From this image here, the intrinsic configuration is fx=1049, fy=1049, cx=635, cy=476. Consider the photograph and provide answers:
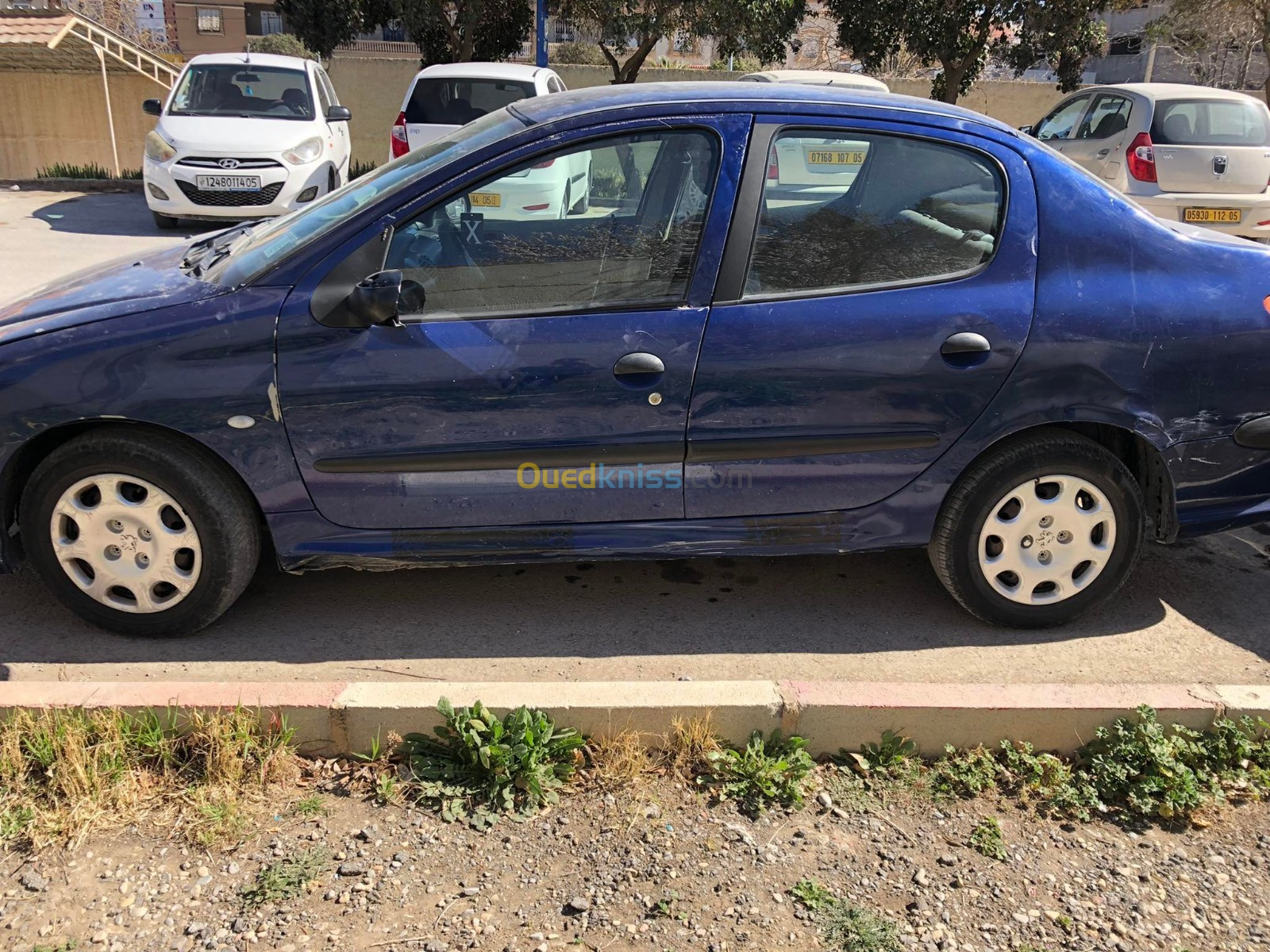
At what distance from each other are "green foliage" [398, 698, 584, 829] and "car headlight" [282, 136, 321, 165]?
9958mm

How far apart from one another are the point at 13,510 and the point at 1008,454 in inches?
132

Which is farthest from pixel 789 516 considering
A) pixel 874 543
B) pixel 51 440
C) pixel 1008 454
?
pixel 51 440

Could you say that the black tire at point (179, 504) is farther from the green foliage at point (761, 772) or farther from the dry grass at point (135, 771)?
the green foliage at point (761, 772)

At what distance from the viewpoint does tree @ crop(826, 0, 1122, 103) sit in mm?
17734

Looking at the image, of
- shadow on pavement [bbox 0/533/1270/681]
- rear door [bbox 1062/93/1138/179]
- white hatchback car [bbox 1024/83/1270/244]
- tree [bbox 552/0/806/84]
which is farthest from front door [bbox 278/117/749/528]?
tree [bbox 552/0/806/84]

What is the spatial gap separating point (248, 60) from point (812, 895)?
12668mm

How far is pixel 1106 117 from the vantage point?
11.4m

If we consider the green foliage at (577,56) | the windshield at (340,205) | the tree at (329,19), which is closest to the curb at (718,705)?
the windshield at (340,205)

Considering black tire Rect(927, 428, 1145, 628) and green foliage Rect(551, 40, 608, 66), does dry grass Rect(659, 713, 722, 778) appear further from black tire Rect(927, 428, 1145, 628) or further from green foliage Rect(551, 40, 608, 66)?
green foliage Rect(551, 40, 608, 66)

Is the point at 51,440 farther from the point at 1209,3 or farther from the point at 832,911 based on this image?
the point at 1209,3

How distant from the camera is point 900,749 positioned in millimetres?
3086

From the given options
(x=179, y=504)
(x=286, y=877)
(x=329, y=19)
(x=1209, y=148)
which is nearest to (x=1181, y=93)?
(x=1209, y=148)

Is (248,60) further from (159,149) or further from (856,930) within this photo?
(856,930)

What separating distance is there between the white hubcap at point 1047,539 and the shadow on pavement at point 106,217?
10780 mm
